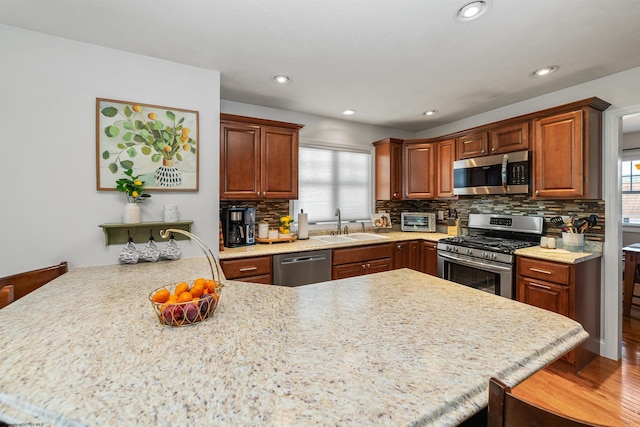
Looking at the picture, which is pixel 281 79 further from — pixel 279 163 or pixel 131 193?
pixel 131 193

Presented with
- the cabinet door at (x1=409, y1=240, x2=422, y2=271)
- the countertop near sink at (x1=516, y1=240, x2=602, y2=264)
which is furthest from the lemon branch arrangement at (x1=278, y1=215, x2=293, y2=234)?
the countertop near sink at (x1=516, y1=240, x2=602, y2=264)

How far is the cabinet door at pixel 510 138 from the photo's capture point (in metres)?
2.90

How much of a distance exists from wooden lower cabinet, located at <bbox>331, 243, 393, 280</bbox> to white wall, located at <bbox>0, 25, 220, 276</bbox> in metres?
1.81

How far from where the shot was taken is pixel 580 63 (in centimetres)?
232

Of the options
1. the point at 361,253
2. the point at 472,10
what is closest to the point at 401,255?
the point at 361,253

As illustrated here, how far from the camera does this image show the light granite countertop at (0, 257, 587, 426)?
2.09ft

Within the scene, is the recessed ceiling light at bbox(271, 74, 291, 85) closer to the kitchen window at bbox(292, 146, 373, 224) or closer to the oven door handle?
the kitchen window at bbox(292, 146, 373, 224)

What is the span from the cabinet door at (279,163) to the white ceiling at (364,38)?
45 cm

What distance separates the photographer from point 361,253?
3240mm

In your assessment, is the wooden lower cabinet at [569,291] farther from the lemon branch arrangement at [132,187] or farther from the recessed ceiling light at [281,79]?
the lemon branch arrangement at [132,187]

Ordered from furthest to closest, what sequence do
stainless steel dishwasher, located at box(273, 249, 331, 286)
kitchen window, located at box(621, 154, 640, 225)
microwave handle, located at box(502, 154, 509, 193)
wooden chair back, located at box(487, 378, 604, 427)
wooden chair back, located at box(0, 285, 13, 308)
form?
1. kitchen window, located at box(621, 154, 640, 225)
2. microwave handle, located at box(502, 154, 509, 193)
3. stainless steel dishwasher, located at box(273, 249, 331, 286)
4. wooden chair back, located at box(0, 285, 13, 308)
5. wooden chair back, located at box(487, 378, 604, 427)

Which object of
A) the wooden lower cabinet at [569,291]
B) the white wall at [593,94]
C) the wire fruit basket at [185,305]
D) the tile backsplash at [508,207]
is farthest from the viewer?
the tile backsplash at [508,207]

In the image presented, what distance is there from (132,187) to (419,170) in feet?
11.2

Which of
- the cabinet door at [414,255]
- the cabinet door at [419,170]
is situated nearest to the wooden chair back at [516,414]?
the cabinet door at [414,255]
